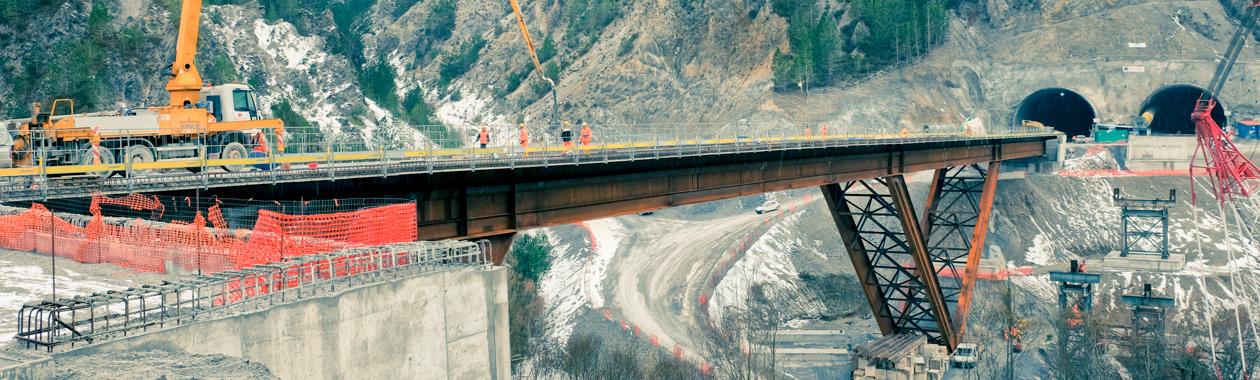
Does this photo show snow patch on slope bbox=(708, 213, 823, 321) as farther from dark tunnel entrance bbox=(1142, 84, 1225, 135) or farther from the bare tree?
dark tunnel entrance bbox=(1142, 84, 1225, 135)

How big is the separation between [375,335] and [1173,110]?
131m

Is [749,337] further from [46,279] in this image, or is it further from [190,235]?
[46,279]

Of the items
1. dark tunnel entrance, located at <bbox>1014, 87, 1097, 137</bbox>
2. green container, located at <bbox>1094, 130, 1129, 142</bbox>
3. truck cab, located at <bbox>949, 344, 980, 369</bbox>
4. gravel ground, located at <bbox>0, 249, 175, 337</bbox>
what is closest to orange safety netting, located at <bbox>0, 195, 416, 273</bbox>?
gravel ground, located at <bbox>0, 249, 175, 337</bbox>

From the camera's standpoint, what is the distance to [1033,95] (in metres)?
130

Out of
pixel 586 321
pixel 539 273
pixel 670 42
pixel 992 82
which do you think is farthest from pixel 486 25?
pixel 586 321

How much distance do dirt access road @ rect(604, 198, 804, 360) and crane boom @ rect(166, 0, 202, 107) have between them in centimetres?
3663

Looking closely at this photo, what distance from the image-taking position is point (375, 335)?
65.6ft

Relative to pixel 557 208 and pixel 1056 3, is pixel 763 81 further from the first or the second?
pixel 557 208

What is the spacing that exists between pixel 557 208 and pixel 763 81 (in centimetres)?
9944

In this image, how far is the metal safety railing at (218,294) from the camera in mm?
16578

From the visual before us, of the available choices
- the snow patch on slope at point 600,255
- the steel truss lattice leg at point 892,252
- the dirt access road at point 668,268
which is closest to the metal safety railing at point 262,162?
the steel truss lattice leg at point 892,252

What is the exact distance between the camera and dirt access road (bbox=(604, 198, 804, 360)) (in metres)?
76.7

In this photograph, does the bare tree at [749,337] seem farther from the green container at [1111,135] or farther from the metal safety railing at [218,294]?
the green container at [1111,135]

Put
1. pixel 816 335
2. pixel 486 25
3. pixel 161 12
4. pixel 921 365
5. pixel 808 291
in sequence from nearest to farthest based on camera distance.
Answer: pixel 921 365
pixel 816 335
pixel 808 291
pixel 161 12
pixel 486 25
